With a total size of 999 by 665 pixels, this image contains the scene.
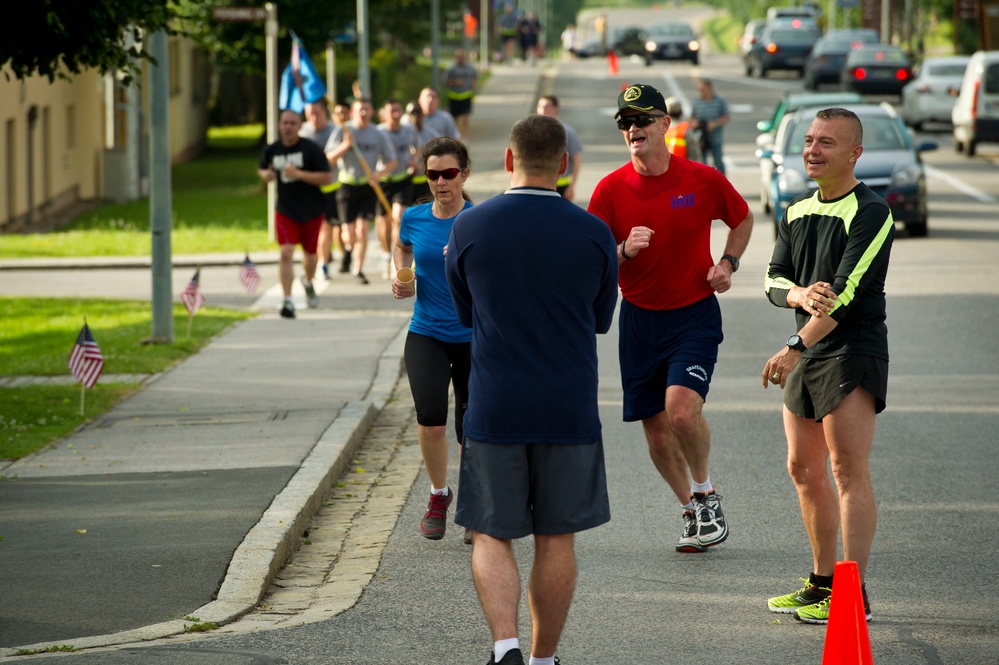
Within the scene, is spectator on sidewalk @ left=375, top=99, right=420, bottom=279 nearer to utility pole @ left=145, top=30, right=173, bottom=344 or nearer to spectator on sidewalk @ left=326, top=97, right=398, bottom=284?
spectator on sidewalk @ left=326, top=97, right=398, bottom=284

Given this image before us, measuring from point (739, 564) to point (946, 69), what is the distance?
33.5 metres

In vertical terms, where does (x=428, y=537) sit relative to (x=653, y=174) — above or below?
below

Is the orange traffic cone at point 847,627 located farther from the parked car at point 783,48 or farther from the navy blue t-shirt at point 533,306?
the parked car at point 783,48

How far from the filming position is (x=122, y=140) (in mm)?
32750

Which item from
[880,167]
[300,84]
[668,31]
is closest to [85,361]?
[300,84]

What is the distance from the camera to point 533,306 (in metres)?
4.92

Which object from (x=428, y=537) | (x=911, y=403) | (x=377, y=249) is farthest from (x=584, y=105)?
(x=428, y=537)

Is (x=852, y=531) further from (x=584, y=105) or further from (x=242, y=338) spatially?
(x=584, y=105)

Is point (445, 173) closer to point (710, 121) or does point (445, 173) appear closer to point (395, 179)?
point (395, 179)

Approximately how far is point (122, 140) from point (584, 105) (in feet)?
64.1

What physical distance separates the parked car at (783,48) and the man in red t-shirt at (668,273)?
51.9 metres

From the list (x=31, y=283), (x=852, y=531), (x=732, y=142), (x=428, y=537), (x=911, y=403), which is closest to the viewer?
(x=852, y=531)

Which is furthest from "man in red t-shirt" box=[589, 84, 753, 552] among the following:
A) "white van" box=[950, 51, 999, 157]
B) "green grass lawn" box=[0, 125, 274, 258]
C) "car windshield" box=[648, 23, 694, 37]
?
"car windshield" box=[648, 23, 694, 37]

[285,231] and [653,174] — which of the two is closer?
[653,174]
